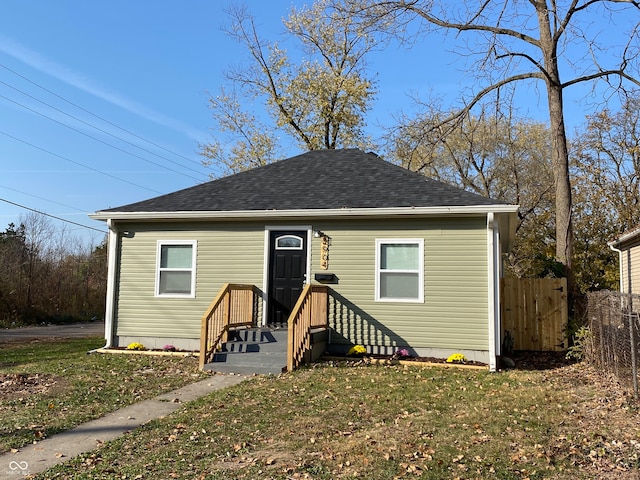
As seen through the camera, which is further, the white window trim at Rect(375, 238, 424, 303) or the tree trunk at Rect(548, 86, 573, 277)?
the tree trunk at Rect(548, 86, 573, 277)

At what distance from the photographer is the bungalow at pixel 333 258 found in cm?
952

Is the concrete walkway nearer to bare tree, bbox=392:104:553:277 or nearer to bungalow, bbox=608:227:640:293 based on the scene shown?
bungalow, bbox=608:227:640:293

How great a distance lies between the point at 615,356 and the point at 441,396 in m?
2.47

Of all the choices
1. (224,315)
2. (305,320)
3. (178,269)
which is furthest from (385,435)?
(178,269)

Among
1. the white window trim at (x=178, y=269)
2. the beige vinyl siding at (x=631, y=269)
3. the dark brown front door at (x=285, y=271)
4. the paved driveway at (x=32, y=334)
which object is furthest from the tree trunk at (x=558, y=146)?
the paved driveway at (x=32, y=334)

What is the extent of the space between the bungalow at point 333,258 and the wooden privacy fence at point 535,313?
147 cm

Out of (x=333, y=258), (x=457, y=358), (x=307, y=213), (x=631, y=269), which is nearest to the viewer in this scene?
(x=457, y=358)

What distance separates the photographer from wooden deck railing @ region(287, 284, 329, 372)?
28.0ft

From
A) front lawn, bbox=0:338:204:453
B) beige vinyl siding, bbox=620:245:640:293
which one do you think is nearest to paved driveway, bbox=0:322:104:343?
front lawn, bbox=0:338:204:453

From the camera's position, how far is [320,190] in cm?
1120

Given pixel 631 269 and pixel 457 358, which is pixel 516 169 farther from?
pixel 457 358

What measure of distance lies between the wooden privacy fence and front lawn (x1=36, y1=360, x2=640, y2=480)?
431 centimetres

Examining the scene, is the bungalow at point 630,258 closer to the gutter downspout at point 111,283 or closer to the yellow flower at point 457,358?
the yellow flower at point 457,358

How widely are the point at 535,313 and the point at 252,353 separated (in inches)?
265
